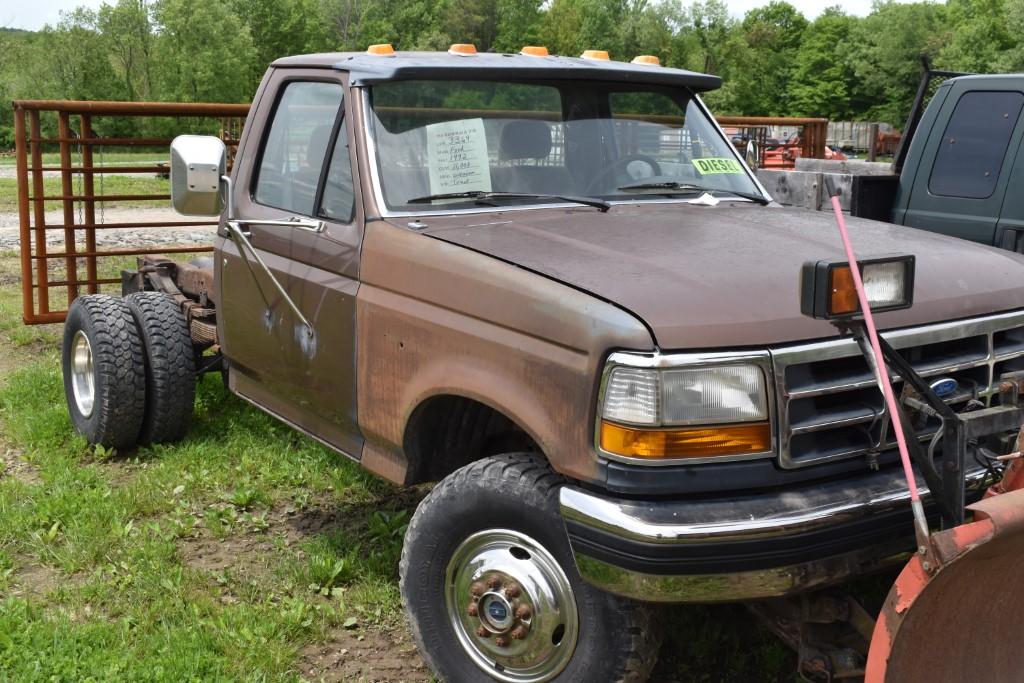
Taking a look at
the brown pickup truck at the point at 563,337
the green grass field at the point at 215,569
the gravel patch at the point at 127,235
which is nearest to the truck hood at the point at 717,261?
the brown pickup truck at the point at 563,337

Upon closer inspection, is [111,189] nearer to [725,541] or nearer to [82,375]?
[82,375]

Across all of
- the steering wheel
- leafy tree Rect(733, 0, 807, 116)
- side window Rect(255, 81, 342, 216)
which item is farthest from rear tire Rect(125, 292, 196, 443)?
leafy tree Rect(733, 0, 807, 116)

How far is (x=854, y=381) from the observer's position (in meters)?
3.18

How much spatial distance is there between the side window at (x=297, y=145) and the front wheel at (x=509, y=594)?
158cm

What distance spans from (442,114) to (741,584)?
7.10 feet

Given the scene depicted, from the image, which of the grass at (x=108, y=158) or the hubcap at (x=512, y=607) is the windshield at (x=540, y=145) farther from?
the grass at (x=108, y=158)

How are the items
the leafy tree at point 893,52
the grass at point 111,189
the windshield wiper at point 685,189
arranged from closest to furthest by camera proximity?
the windshield wiper at point 685,189 < the grass at point 111,189 < the leafy tree at point 893,52

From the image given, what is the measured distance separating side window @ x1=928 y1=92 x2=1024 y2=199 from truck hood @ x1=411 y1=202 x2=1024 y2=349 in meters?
2.32

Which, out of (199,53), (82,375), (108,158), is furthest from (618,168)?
(199,53)

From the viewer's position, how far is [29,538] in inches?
199

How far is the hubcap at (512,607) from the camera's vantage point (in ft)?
10.8

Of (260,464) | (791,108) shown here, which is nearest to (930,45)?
(791,108)

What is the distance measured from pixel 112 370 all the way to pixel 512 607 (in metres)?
3.19

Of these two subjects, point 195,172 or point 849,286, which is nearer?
point 849,286
